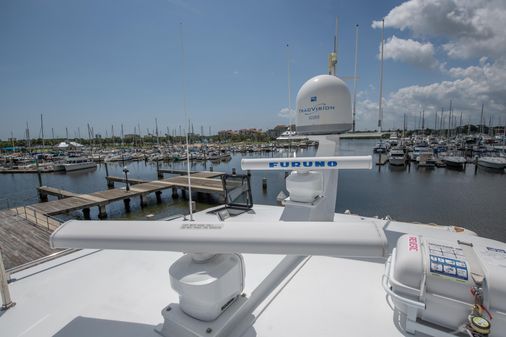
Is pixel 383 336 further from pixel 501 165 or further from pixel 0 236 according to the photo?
pixel 501 165

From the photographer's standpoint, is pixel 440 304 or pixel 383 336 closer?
pixel 440 304

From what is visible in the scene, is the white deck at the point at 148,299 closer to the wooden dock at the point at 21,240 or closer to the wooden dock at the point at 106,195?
the wooden dock at the point at 21,240

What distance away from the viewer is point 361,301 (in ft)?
8.04

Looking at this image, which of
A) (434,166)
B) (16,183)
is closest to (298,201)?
(434,166)

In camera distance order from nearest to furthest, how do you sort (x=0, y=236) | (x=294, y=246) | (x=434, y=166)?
(x=294, y=246) → (x=0, y=236) → (x=434, y=166)

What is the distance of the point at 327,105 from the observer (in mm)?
4250

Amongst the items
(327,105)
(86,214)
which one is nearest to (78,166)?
(86,214)

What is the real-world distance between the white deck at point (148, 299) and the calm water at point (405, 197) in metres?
9.16

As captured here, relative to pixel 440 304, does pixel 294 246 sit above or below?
above

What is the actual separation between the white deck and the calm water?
9162 millimetres

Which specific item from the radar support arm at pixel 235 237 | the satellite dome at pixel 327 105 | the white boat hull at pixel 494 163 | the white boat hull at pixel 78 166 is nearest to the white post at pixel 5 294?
the radar support arm at pixel 235 237

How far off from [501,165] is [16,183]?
67.5 meters

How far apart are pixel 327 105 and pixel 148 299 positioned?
4118 mm

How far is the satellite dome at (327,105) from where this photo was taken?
4219 millimetres
